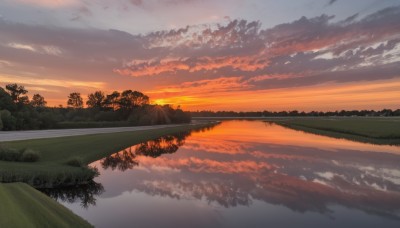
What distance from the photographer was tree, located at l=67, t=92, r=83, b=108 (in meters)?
152

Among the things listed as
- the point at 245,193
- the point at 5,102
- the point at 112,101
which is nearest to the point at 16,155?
the point at 245,193

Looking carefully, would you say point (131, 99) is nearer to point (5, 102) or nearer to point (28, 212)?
point (5, 102)

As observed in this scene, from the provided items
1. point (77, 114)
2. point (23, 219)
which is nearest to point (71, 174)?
point (23, 219)

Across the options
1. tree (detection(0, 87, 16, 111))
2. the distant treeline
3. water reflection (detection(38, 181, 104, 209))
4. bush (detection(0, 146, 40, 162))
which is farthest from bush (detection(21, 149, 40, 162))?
tree (detection(0, 87, 16, 111))

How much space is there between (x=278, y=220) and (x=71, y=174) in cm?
1426

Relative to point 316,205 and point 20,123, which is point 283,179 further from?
point 20,123

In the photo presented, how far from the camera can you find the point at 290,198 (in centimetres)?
1850

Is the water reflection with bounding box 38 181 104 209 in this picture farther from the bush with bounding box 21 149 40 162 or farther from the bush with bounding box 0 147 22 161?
the bush with bounding box 0 147 22 161

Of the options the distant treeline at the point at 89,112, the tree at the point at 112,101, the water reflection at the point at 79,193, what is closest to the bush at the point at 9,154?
the water reflection at the point at 79,193

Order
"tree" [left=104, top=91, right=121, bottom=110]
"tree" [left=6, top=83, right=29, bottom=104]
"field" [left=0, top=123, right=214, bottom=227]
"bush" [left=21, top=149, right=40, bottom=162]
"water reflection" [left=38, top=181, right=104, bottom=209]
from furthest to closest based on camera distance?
"tree" [left=104, top=91, right=121, bottom=110]
"tree" [left=6, top=83, right=29, bottom=104]
"bush" [left=21, top=149, right=40, bottom=162]
"water reflection" [left=38, top=181, right=104, bottom=209]
"field" [left=0, top=123, right=214, bottom=227]

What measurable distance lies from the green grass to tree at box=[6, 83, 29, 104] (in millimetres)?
70167

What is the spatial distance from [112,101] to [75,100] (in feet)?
110

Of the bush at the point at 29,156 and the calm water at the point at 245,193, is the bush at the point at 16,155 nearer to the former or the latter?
the bush at the point at 29,156

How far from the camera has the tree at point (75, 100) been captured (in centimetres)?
15162
